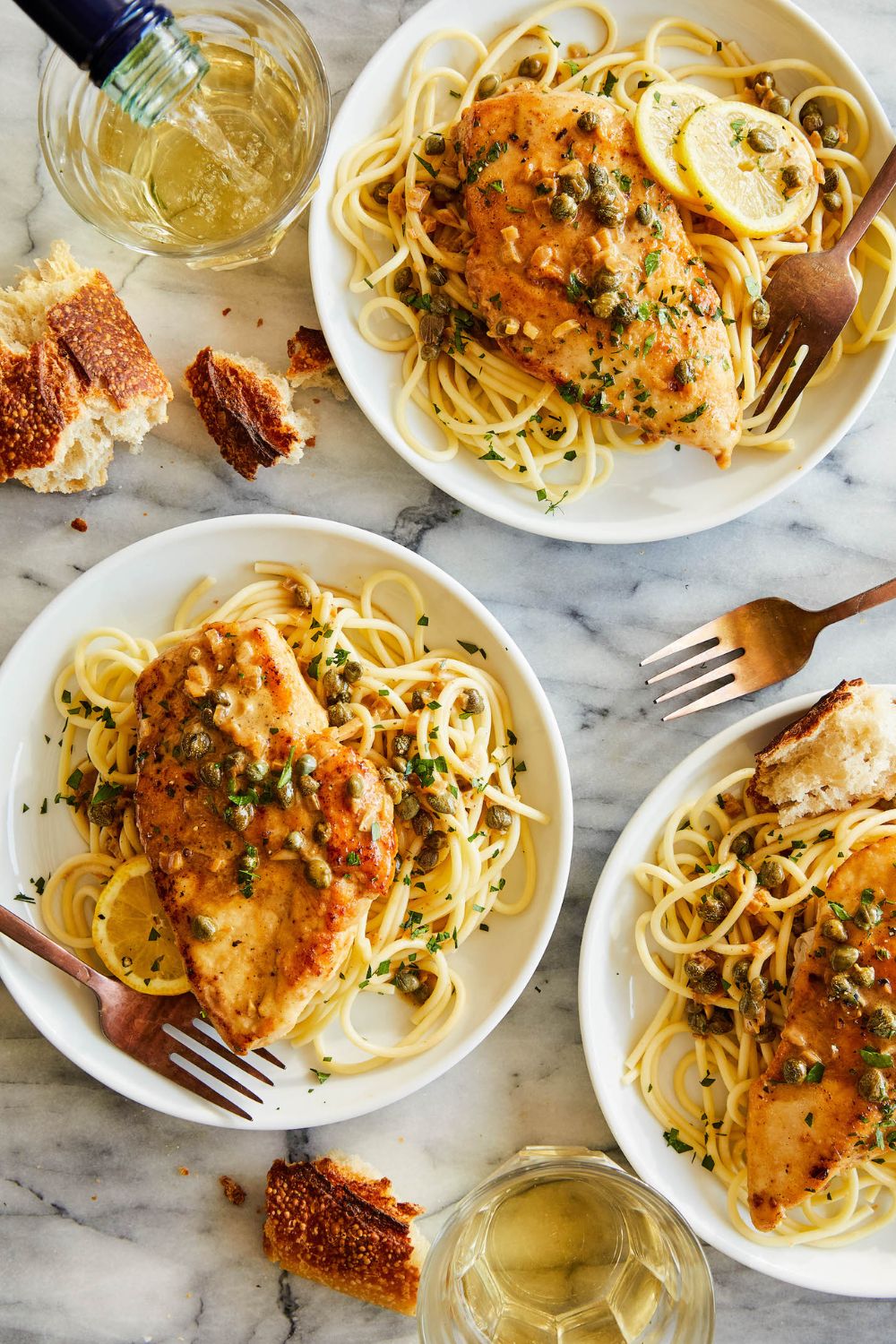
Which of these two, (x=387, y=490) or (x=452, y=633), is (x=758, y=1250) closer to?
(x=452, y=633)

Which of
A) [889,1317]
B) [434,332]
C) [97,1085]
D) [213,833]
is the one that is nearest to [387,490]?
[434,332]

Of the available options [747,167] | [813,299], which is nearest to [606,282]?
[747,167]

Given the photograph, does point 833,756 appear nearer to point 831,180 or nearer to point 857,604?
point 857,604

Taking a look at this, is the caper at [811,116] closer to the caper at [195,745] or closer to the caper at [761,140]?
the caper at [761,140]

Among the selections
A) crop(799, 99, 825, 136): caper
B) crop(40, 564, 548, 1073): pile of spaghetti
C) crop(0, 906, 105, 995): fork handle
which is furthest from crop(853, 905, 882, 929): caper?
crop(799, 99, 825, 136): caper

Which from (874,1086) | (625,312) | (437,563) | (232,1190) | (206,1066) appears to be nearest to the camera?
(874,1086)
